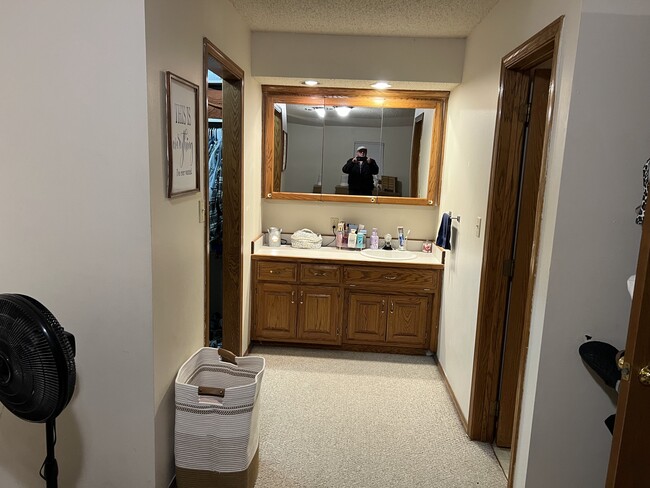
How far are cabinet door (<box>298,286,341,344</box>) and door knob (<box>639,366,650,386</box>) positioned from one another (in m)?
2.58

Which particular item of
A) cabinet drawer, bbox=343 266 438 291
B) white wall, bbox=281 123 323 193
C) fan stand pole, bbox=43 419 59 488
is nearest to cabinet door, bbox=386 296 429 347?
cabinet drawer, bbox=343 266 438 291

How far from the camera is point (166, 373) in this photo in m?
2.10

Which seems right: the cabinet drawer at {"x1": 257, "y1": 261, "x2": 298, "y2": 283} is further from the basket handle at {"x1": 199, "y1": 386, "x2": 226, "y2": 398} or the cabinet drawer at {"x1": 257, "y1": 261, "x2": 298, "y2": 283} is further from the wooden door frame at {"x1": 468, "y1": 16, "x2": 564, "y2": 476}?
the basket handle at {"x1": 199, "y1": 386, "x2": 226, "y2": 398}

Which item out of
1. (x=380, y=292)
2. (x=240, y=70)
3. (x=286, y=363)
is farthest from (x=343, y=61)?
(x=286, y=363)

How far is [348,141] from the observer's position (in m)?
4.14

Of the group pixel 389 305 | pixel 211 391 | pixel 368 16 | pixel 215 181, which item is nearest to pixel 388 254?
pixel 389 305

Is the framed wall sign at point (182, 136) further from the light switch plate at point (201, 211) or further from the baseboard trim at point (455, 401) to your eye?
the baseboard trim at point (455, 401)

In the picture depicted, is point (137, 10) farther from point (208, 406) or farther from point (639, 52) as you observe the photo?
point (639, 52)

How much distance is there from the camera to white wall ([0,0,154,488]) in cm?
180

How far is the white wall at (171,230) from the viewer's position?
1.87 metres

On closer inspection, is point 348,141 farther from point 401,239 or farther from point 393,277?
point 393,277

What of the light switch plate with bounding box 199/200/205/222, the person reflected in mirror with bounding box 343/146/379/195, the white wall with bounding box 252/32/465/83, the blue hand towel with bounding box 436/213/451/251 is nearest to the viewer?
the light switch plate with bounding box 199/200/205/222

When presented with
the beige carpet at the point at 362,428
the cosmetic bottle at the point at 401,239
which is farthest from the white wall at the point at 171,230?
the cosmetic bottle at the point at 401,239

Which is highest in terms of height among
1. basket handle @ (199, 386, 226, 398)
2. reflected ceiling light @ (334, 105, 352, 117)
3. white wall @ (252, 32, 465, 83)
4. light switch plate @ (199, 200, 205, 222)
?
white wall @ (252, 32, 465, 83)
